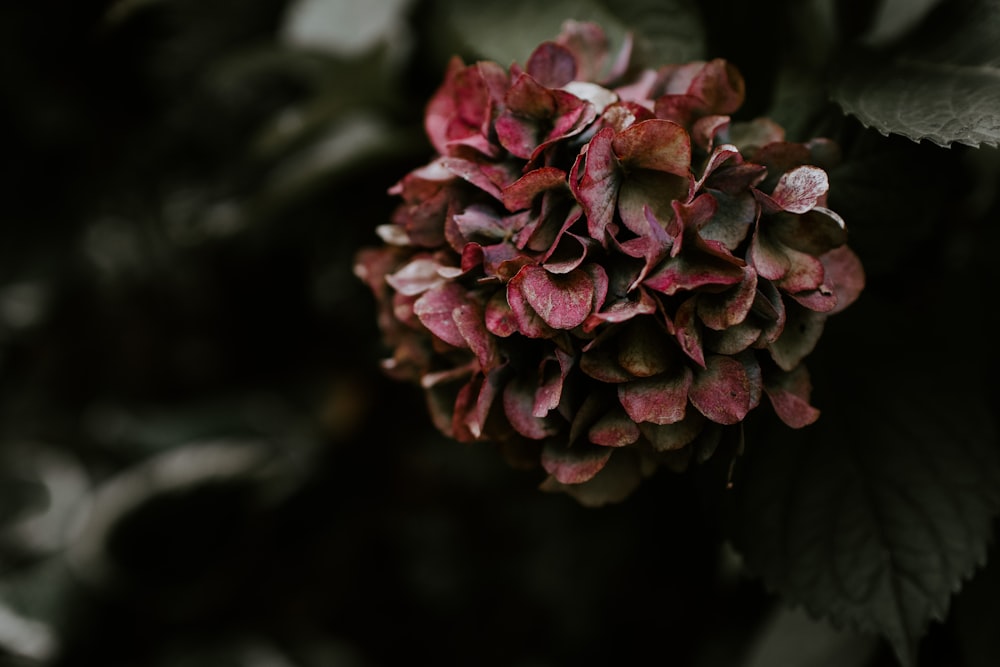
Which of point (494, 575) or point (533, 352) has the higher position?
point (533, 352)

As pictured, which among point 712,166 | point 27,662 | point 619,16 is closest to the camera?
point 712,166

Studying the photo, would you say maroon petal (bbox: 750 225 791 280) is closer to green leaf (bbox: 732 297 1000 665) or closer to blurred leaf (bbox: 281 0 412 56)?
green leaf (bbox: 732 297 1000 665)

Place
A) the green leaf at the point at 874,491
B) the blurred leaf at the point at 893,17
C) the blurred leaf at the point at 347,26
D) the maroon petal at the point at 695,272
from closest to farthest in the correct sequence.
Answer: the maroon petal at the point at 695,272
the green leaf at the point at 874,491
the blurred leaf at the point at 893,17
the blurred leaf at the point at 347,26

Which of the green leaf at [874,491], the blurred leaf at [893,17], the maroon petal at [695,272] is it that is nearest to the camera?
the maroon petal at [695,272]

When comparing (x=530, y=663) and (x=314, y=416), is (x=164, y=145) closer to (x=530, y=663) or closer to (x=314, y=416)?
(x=314, y=416)

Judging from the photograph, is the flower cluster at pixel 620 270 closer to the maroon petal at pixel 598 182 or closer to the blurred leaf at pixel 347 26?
the maroon petal at pixel 598 182

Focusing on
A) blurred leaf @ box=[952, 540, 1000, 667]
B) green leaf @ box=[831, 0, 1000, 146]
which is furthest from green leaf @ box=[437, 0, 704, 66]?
blurred leaf @ box=[952, 540, 1000, 667]

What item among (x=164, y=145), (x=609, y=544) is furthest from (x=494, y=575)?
(x=164, y=145)

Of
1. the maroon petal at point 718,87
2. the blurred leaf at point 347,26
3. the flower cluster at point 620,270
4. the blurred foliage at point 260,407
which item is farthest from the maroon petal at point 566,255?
the blurred leaf at point 347,26
